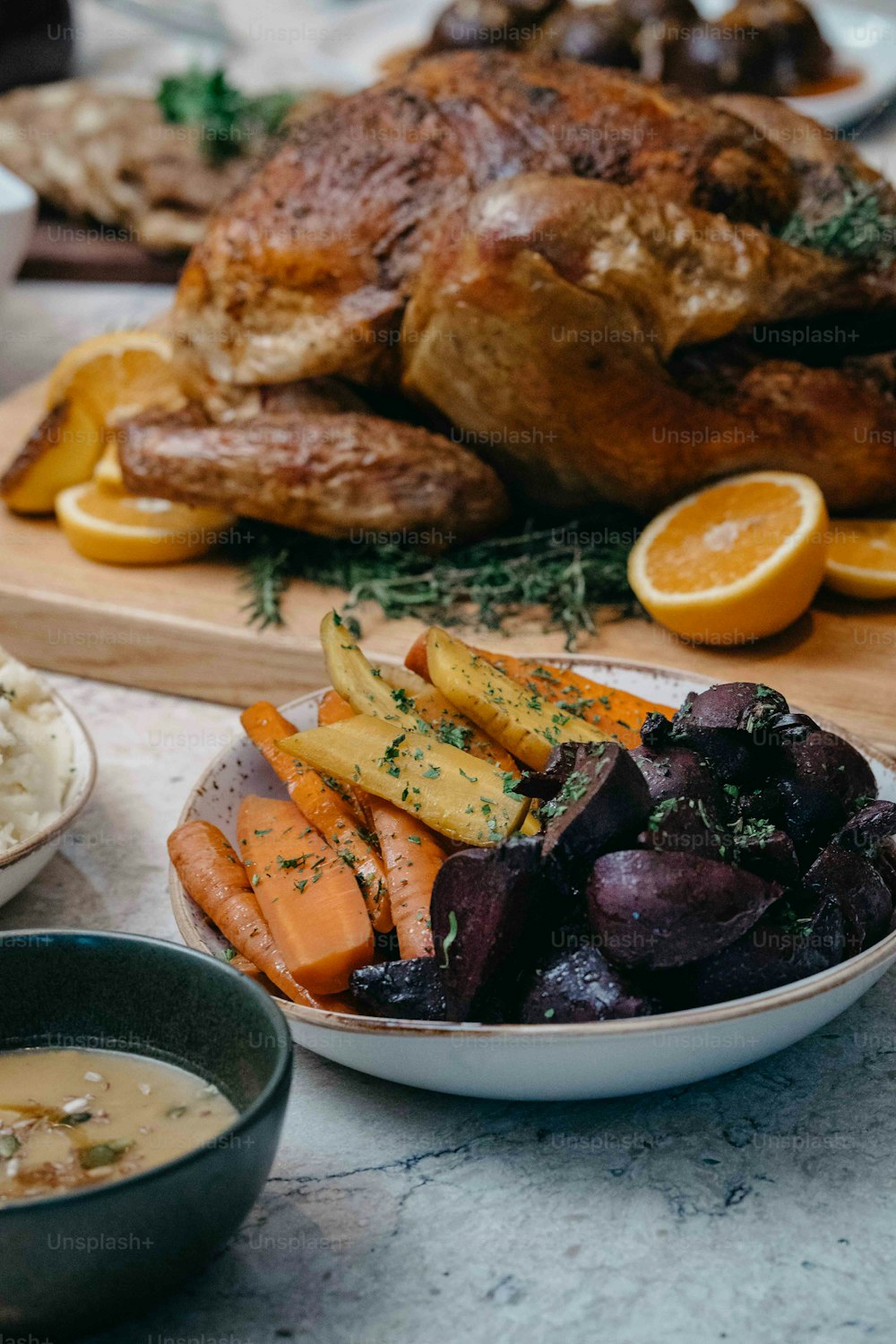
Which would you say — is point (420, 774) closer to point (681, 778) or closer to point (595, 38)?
point (681, 778)

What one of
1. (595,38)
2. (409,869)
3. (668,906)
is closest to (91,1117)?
(409,869)

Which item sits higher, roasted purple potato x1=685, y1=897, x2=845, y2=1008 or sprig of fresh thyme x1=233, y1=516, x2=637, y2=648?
roasted purple potato x1=685, y1=897, x2=845, y2=1008

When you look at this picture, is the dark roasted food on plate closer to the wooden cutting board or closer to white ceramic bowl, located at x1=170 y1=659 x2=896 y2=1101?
white ceramic bowl, located at x1=170 y1=659 x2=896 y2=1101

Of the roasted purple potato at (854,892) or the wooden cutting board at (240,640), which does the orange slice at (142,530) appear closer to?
the wooden cutting board at (240,640)

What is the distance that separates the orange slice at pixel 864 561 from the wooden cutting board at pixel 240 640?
0.16ft

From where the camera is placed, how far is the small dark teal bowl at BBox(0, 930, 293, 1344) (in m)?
1.05

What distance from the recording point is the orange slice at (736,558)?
214 centimetres

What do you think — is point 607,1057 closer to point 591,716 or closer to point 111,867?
point 591,716

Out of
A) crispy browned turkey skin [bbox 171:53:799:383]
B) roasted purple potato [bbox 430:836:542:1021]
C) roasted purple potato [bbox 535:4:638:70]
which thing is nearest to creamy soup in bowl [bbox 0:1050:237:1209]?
roasted purple potato [bbox 430:836:542:1021]

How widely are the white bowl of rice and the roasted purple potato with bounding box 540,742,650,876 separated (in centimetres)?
68

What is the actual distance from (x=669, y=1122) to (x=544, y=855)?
354 mm

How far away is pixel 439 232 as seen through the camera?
7.59 feet

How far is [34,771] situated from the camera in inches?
A: 70.7

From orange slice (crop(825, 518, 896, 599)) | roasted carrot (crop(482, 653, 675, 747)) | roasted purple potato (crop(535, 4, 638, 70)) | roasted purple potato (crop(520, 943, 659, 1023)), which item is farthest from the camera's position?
roasted purple potato (crop(535, 4, 638, 70))
